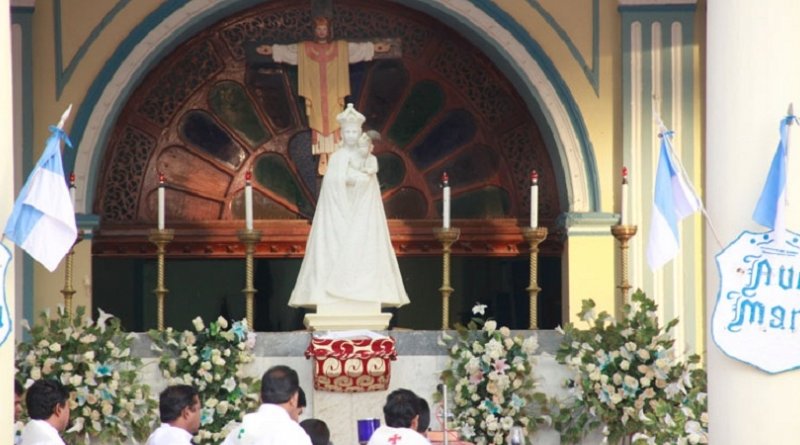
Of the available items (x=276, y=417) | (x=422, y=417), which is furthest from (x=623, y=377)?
(x=276, y=417)

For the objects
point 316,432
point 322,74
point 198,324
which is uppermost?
point 322,74

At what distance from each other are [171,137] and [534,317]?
12.7ft

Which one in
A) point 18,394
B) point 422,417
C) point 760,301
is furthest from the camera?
point 18,394

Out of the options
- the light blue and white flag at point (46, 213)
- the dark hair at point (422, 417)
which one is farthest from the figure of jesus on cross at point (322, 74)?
the dark hair at point (422, 417)

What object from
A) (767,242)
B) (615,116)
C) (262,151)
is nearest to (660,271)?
(615,116)

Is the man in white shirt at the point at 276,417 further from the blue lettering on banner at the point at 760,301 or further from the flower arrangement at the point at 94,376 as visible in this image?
the flower arrangement at the point at 94,376

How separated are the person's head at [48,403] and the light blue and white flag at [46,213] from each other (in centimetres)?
92

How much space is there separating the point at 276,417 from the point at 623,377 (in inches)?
158

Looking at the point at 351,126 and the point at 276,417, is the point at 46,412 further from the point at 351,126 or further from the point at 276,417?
the point at 351,126

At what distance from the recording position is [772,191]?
12234 millimetres

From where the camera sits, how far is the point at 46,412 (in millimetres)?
11742

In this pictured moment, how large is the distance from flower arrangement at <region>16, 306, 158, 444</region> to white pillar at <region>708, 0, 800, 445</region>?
3.91 metres

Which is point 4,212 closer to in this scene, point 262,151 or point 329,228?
point 329,228

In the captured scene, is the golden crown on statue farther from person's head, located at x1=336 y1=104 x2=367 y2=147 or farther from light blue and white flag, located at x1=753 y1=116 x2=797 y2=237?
light blue and white flag, located at x1=753 y1=116 x2=797 y2=237
